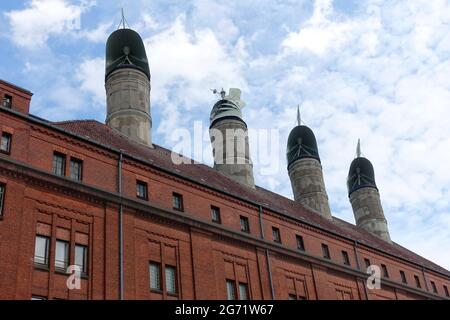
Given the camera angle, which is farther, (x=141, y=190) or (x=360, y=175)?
(x=360, y=175)

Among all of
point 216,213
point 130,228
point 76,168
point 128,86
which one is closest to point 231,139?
point 128,86

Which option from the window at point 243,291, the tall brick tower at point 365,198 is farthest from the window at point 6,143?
the tall brick tower at point 365,198

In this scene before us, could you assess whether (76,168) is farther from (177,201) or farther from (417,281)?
(417,281)

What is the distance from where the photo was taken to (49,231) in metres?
22.7

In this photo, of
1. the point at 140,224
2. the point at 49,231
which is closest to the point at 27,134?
the point at 49,231

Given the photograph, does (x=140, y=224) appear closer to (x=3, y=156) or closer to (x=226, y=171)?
(x=3, y=156)

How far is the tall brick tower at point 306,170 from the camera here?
178 feet

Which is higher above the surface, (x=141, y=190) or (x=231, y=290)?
(x=141, y=190)

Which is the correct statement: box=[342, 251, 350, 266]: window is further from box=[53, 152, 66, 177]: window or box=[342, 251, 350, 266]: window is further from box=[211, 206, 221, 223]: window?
box=[53, 152, 66, 177]: window

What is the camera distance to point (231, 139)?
49656 mm

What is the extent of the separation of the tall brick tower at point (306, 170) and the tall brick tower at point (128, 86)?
20.8 m

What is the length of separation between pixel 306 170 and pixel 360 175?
12.5 metres

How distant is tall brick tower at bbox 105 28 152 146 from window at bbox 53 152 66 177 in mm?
12876
